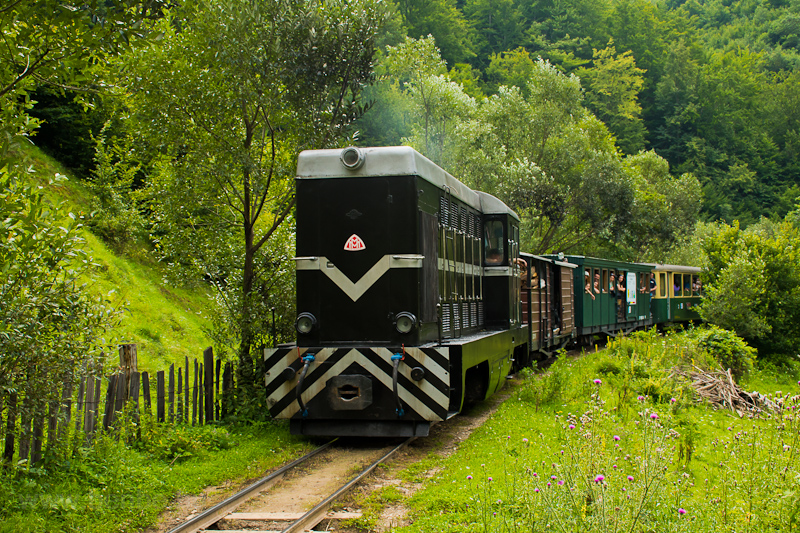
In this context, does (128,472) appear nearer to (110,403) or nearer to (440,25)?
→ (110,403)

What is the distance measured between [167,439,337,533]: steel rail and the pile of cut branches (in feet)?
26.2

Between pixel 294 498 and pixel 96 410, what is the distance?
2524 millimetres

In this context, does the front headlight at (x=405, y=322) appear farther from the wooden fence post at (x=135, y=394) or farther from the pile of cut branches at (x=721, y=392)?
the pile of cut branches at (x=721, y=392)

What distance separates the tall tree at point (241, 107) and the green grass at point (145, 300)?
4.15ft

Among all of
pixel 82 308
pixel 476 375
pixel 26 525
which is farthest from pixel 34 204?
pixel 476 375

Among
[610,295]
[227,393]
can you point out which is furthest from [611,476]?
[610,295]

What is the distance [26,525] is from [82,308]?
1.97 meters

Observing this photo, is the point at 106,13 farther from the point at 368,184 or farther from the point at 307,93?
the point at 307,93

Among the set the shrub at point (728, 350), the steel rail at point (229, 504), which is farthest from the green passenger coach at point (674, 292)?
the steel rail at point (229, 504)

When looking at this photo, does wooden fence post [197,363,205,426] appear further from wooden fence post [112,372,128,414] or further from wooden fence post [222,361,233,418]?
wooden fence post [112,372,128,414]

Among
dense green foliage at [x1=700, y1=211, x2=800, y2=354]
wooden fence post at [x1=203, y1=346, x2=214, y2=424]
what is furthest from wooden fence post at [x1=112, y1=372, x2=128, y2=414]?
dense green foliage at [x1=700, y1=211, x2=800, y2=354]

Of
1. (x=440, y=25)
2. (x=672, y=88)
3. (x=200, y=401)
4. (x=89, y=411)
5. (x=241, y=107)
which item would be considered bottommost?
(x=200, y=401)

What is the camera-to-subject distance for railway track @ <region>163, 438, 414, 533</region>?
529 centimetres

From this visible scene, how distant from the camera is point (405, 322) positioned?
26.2 feet
